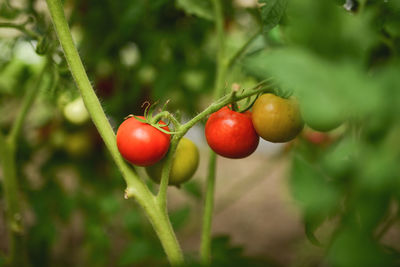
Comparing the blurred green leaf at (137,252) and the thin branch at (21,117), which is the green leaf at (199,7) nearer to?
the thin branch at (21,117)

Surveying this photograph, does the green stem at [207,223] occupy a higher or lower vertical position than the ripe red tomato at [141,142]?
lower

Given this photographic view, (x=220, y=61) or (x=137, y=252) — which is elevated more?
(x=220, y=61)

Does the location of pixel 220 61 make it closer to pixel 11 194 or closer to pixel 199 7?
pixel 199 7

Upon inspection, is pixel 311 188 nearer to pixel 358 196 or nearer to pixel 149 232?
pixel 358 196

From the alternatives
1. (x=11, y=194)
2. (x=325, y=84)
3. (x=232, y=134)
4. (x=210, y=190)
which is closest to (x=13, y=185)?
(x=11, y=194)

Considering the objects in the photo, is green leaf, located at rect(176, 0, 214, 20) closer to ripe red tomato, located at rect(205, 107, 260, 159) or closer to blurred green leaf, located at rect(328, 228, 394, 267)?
ripe red tomato, located at rect(205, 107, 260, 159)

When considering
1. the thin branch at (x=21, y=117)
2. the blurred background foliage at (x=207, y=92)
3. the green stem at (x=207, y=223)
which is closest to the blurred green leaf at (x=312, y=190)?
the blurred background foliage at (x=207, y=92)
